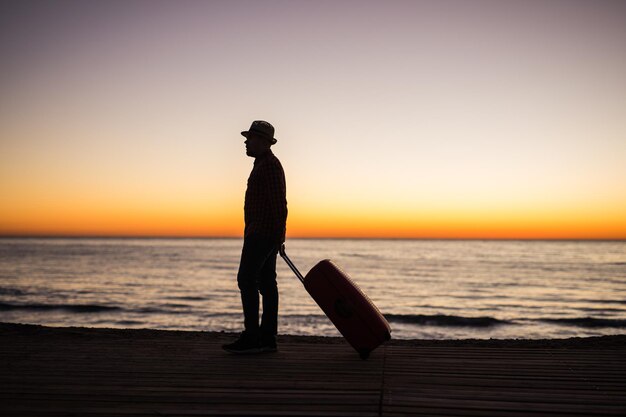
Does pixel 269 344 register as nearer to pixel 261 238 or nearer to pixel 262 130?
pixel 261 238

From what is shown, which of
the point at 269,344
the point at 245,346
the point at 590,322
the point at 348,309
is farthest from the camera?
the point at 590,322

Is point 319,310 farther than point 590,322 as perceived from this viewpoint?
Yes

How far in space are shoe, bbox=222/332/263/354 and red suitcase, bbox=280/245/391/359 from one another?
2.21ft

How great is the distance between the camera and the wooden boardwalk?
9.04 feet

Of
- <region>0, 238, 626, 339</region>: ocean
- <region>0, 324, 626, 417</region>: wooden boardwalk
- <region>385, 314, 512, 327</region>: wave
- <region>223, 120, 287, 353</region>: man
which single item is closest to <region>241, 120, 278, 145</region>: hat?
<region>223, 120, 287, 353</region>: man

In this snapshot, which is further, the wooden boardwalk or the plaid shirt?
the plaid shirt

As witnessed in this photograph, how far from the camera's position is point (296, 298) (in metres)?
20.3

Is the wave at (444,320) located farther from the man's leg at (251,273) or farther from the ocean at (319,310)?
the man's leg at (251,273)

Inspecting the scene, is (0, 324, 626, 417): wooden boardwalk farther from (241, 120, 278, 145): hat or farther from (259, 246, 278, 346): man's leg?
(241, 120, 278, 145): hat

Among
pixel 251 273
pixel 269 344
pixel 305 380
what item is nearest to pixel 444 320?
pixel 269 344

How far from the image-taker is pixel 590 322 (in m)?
16.0

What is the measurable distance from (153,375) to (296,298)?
16912 mm

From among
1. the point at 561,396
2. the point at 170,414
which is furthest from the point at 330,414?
the point at 561,396

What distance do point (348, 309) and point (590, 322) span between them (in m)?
14.7
